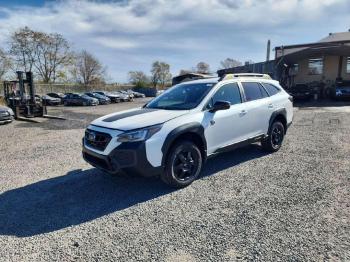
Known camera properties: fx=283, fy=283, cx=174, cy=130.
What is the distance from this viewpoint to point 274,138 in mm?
6523

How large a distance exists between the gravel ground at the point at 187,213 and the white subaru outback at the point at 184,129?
495 millimetres

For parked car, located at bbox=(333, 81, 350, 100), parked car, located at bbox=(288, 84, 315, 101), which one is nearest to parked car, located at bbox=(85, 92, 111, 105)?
parked car, located at bbox=(288, 84, 315, 101)

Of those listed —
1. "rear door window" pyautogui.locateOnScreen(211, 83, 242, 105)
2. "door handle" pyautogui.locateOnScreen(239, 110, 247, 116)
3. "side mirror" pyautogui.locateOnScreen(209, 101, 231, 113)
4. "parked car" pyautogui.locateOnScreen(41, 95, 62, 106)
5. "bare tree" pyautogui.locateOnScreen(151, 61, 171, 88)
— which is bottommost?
"parked car" pyautogui.locateOnScreen(41, 95, 62, 106)

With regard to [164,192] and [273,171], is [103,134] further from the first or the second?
[273,171]

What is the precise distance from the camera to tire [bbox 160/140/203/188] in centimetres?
431

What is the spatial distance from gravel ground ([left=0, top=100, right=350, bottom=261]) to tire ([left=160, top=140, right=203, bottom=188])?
0.54 feet

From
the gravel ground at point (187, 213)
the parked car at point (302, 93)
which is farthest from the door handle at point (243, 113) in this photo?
the parked car at point (302, 93)

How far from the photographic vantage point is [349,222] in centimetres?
337

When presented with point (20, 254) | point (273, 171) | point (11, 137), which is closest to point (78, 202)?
point (20, 254)

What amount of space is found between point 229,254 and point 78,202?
2.39m

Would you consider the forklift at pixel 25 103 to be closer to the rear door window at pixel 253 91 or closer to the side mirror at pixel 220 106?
the rear door window at pixel 253 91

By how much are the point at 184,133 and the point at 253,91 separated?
2.27 meters

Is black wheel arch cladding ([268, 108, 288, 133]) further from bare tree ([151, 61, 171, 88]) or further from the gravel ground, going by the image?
bare tree ([151, 61, 171, 88])

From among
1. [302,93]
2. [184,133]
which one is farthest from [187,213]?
[302,93]
